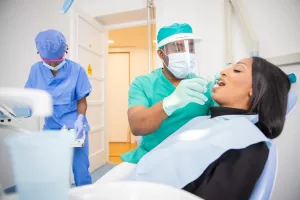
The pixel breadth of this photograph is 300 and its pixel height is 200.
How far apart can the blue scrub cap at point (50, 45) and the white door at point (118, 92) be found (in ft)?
12.2

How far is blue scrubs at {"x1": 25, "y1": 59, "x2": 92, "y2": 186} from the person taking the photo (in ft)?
4.99

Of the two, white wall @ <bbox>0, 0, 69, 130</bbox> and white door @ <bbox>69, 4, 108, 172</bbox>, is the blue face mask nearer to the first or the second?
white door @ <bbox>69, 4, 108, 172</bbox>

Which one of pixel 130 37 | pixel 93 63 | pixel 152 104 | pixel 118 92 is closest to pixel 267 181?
pixel 152 104

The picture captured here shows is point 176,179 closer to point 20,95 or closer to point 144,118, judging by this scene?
point 144,118

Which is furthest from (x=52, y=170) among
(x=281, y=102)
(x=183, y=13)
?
(x=183, y=13)

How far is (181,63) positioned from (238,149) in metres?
0.63

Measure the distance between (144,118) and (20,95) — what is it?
67 cm

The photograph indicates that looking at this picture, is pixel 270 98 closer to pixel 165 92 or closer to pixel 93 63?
pixel 165 92

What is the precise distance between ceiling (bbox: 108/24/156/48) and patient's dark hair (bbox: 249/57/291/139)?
331 centimetres

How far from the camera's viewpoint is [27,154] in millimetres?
283

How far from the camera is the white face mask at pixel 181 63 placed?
1.21 meters

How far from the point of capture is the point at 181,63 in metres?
1.22

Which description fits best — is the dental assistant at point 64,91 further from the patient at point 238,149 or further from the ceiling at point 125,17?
the ceiling at point 125,17

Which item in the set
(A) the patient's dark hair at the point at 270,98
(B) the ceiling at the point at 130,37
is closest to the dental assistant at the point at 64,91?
(A) the patient's dark hair at the point at 270,98
